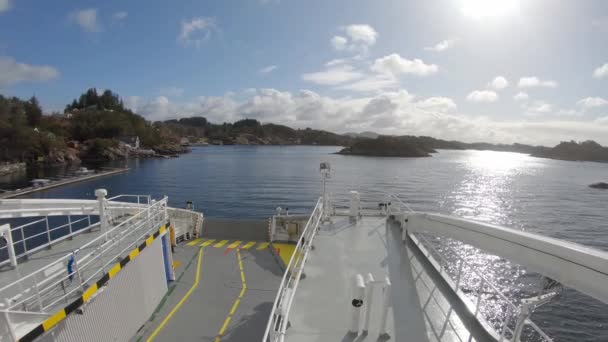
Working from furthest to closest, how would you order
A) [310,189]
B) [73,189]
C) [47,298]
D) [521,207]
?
[310,189] → [73,189] → [521,207] → [47,298]

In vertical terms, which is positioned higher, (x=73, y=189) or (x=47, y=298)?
(x=47, y=298)

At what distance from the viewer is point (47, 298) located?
6.25 metres

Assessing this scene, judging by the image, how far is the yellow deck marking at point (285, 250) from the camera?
51.3 ft

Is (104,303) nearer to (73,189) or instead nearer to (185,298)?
(185,298)

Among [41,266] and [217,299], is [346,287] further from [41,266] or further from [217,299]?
[41,266]

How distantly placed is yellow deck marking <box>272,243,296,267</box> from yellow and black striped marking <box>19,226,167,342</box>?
765 cm

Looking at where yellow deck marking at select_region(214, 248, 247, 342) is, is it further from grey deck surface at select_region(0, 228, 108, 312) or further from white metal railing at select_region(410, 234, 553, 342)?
white metal railing at select_region(410, 234, 553, 342)

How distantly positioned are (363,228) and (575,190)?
68.1 metres

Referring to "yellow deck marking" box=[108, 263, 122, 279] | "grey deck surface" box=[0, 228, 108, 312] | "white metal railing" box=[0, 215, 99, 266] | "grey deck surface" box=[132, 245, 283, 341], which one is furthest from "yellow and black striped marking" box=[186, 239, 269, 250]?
"yellow deck marking" box=[108, 263, 122, 279]

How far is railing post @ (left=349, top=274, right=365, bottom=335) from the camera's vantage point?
511 cm

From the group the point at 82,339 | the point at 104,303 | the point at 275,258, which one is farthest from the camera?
the point at 275,258

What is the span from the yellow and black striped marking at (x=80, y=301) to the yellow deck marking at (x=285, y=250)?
301 inches

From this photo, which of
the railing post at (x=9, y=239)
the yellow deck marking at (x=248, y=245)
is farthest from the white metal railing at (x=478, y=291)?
the railing post at (x=9, y=239)

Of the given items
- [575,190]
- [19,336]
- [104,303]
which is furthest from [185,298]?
[575,190]
